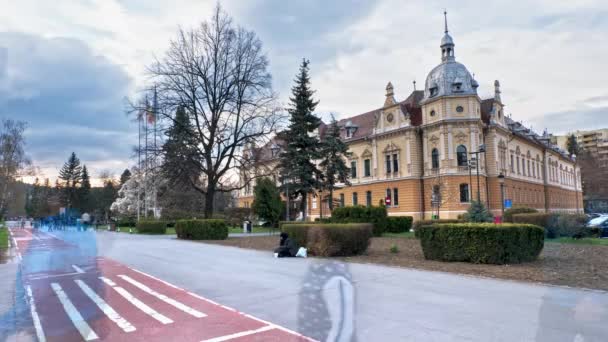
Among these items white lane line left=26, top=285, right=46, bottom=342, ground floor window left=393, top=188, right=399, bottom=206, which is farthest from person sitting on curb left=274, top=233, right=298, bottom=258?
ground floor window left=393, top=188, right=399, bottom=206

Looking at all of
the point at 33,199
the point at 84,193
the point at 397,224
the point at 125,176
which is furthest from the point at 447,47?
the point at 33,199

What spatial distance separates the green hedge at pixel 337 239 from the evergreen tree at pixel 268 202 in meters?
30.4

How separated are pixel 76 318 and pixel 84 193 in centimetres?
11860

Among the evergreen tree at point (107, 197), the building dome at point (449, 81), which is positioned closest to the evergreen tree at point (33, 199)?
the evergreen tree at point (107, 197)

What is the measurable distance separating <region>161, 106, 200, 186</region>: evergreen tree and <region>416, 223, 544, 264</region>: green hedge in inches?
845

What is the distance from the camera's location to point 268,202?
4794 centimetres

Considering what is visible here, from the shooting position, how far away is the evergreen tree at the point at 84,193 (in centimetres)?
11051

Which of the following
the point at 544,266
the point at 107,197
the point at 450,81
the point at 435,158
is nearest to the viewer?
the point at 544,266

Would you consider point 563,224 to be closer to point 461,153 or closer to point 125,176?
point 461,153

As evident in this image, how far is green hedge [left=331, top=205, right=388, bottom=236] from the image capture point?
2880cm

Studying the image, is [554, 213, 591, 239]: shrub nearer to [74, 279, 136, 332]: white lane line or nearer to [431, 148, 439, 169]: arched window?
[74, 279, 136, 332]: white lane line

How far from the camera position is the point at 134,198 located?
232 ft

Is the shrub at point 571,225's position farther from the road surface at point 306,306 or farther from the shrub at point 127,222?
the shrub at point 127,222

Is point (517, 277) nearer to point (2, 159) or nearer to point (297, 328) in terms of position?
point (297, 328)
